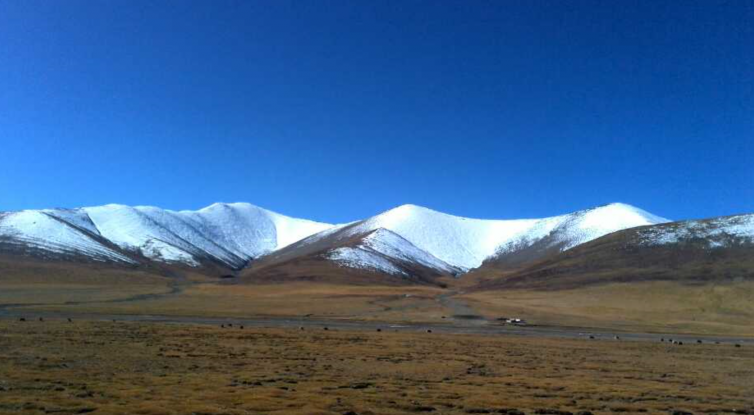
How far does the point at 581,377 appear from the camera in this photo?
29.5 meters

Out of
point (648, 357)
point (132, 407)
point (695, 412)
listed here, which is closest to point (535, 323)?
point (648, 357)

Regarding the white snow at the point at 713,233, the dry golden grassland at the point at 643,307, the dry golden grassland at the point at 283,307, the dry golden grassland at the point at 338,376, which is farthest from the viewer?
the white snow at the point at 713,233

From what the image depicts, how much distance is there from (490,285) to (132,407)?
179476 mm

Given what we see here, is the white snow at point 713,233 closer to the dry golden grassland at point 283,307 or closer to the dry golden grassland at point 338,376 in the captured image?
the dry golden grassland at point 283,307

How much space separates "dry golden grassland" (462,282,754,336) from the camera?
88.3 metres

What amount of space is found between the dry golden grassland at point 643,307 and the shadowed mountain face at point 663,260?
9.18 meters

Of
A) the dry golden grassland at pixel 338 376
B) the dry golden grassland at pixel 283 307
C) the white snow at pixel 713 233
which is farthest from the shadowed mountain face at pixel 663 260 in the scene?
the dry golden grassland at pixel 338 376

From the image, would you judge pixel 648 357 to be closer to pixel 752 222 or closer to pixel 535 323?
pixel 535 323

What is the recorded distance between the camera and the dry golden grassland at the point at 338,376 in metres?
19.0

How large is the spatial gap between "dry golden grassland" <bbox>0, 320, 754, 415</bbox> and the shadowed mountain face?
374 feet

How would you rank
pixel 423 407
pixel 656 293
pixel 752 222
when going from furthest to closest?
1. pixel 752 222
2. pixel 656 293
3. pixel 423 407

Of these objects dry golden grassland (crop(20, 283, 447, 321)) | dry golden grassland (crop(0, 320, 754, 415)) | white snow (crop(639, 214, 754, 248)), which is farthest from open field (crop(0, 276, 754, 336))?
white snow (crop(639, 214, 754, 248))

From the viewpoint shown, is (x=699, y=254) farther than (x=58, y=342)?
Yes

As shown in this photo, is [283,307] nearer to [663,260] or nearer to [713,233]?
[663,260]
